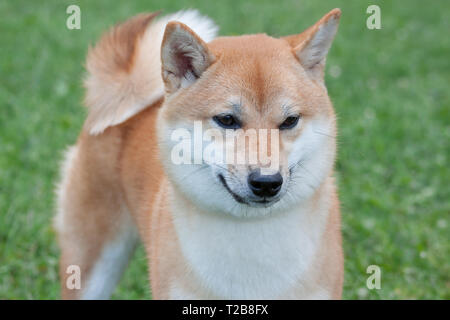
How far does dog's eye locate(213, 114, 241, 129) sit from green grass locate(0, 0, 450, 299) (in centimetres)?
171

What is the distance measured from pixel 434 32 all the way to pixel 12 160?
627cm

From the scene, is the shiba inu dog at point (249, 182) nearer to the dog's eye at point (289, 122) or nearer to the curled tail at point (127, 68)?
the dog's eye at point (289, 122)

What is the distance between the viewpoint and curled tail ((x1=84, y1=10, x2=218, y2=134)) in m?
3.92

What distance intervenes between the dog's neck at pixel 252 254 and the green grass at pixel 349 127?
47.2 inches

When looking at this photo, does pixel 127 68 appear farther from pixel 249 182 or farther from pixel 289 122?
pixel 249 182

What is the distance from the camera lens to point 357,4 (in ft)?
34.9

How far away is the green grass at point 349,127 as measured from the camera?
15.7 feet

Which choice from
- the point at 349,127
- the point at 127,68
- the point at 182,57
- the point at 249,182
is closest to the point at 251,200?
the point at 249,182

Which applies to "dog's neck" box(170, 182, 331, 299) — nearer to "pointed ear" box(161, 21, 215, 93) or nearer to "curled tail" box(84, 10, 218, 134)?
"pointed ear" box(161, 21, 215, 93)

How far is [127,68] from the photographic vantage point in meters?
4.09

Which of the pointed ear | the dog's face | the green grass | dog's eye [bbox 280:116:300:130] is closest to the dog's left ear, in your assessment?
the dog's face

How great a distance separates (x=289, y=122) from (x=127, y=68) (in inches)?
55.5

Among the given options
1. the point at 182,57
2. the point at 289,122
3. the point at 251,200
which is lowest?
the point at 251,200

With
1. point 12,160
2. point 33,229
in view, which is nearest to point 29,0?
point 12,160
